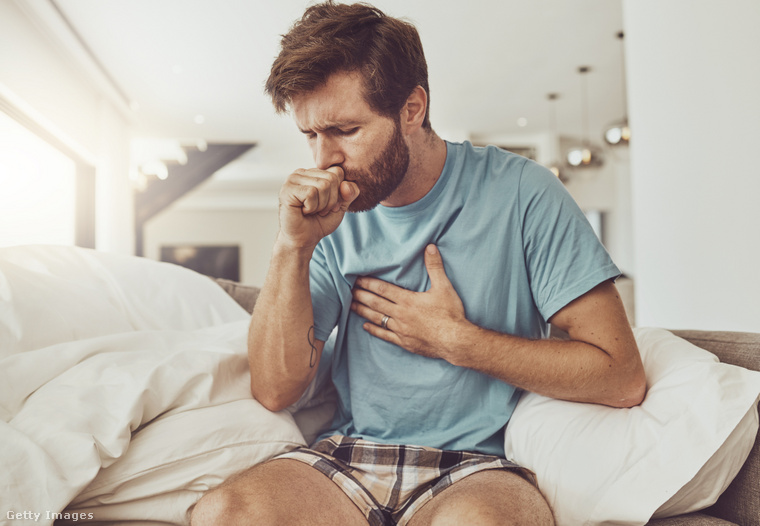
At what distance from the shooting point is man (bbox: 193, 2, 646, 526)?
3.27ft

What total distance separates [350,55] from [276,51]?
151 inches

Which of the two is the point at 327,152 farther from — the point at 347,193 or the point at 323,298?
the point at 323,298

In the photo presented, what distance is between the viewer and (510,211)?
3.67 feet

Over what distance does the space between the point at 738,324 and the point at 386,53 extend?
143cm

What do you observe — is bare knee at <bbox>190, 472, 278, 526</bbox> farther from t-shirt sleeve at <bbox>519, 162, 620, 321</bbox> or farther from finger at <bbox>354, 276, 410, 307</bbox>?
t-shirt sleeve at <bbox>519, 162, 620, 321</bbox>

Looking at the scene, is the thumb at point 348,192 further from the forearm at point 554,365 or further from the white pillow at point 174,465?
the white pillow at point 174,465

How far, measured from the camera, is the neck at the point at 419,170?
1.20m

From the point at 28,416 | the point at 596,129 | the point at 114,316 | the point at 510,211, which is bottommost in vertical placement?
the point at 28,416

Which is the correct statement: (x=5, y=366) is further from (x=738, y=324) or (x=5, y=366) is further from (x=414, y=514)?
(x=738, y=324)

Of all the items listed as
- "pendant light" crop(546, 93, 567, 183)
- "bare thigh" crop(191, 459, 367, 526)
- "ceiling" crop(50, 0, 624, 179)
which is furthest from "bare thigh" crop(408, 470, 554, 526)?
"pendant light" crop(546, 93, 567, 183)

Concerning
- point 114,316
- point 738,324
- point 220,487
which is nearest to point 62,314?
point 114,316

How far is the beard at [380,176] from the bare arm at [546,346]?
18 centimetres

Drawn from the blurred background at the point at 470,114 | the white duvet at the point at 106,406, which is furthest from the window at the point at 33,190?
the white duvet at the point at 106,406

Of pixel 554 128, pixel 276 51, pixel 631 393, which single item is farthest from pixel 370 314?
pixel 554 128
